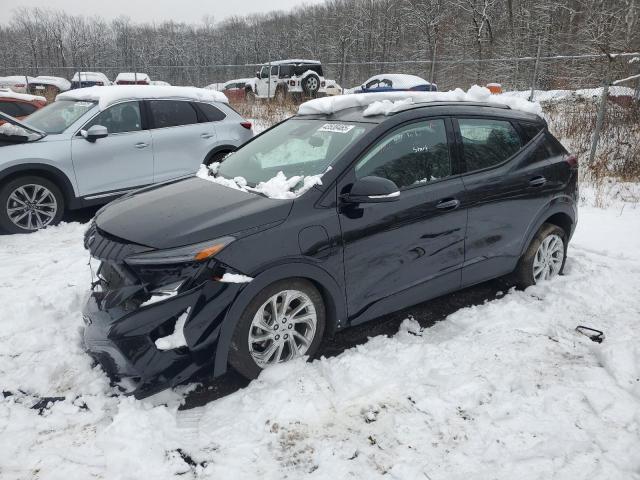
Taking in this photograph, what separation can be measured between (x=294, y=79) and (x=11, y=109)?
12.4 metres

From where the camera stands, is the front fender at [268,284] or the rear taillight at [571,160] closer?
the front fender at [268,284]

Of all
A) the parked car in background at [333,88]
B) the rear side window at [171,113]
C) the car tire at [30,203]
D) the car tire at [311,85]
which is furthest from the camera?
the parked car in background at [333,88]

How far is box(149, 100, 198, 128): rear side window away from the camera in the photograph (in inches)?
279

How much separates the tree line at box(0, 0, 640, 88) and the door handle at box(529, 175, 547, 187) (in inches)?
229

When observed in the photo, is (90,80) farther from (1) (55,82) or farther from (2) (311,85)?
(2) (311,85)

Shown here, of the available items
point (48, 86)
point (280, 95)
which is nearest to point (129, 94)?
point (280, 95)

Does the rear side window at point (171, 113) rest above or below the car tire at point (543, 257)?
above

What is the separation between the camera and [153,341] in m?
2.64

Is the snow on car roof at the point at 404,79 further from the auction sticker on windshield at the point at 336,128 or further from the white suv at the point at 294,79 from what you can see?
the auction sticker on windshield at the point at 336,128

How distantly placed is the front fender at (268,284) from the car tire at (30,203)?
4608 mm

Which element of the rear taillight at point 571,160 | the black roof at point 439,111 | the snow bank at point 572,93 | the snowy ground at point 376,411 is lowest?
the snowy ground at point 376,411

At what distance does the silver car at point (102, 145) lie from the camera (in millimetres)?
6051

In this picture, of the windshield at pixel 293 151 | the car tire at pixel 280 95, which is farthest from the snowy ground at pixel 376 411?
the car tire at pixel 280 95

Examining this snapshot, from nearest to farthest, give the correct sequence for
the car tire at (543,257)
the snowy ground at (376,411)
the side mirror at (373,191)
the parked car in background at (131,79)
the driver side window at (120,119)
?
the snowy ground at (376,411) < the side mirror at (373,191) < the car tire at (543,257) < the driver side window at (120,119) < the parked car in background at (131,79)
